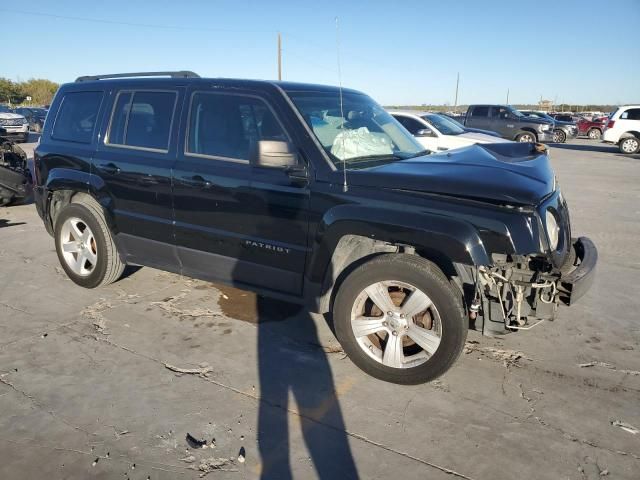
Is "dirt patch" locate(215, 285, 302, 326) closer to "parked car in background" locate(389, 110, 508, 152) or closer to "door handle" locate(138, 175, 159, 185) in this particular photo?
"door handle" locate(138, 175, 159, 185)

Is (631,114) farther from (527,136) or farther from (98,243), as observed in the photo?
(98,243)

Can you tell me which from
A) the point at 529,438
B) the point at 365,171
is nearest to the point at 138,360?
the point at 365,171

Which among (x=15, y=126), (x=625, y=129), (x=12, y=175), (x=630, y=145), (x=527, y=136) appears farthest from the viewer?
(x=527, y=136)

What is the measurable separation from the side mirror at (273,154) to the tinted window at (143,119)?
113 centimetres

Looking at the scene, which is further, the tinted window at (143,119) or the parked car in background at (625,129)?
the parked car in background at (625,129)

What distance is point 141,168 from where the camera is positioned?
13.6 ft

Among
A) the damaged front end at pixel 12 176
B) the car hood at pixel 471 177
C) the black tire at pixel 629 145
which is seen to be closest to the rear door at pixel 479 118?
the black tire at pixel 629 145

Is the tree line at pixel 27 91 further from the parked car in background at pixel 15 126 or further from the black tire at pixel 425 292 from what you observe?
the black tire at pixel 425 292

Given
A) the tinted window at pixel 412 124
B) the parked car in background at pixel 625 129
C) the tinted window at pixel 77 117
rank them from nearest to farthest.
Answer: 1. the tinted window at pixel 77 117
2. the tinted window at pixel 412 124
3. the parked car in background at pixel 625 129

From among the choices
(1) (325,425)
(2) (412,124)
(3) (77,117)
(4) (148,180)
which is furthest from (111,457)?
(2) (412,124)

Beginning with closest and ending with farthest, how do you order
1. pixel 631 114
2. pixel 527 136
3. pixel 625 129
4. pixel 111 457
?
pixel 111 457, pixel 631 114, pixel 625 129, pixel 527 136

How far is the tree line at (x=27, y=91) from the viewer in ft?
204

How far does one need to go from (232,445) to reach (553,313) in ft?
6.90

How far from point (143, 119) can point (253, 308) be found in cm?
195
